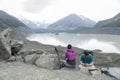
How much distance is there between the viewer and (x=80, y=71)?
1425 centimetres

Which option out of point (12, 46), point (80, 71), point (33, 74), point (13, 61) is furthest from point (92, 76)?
point (12, 46)

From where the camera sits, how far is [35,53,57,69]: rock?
Answer: 15188 millimetres

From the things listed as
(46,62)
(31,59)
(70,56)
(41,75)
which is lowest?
(41,75)

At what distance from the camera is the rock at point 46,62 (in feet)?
49.8

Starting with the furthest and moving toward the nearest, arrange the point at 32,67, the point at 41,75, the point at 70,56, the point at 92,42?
the point at 92,42
the point at 70,56
the point at 32,67
the point at 41,75

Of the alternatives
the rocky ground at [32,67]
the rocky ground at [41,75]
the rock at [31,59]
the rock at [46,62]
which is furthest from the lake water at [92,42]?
the rocky ground at [41,75]

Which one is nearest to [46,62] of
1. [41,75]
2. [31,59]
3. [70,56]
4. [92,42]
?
[70,56]

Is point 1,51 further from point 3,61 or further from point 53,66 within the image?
point 53,66

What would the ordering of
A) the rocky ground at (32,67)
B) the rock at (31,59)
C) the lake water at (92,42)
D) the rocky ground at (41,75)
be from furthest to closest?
the lake water at (92,42), the rock at (31,59), the rocky ground at (32,67), the rocky ground at (41,75)

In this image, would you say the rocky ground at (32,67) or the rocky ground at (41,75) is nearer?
the rocky ground at (41,75)

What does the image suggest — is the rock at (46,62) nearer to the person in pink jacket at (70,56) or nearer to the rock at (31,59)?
the rock at (31,59)

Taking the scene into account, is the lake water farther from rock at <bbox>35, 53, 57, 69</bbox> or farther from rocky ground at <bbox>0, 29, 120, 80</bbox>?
rock at <bbox>35, 53, 57, 69</bbox>

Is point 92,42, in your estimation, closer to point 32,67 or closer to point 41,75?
point 32,67

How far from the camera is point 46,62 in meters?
15.4
